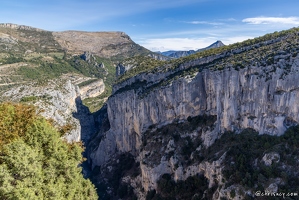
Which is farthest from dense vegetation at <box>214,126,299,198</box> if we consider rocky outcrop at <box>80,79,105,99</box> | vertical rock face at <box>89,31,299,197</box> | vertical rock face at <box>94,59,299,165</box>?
rocky outcrop at <box>80,79,105,99</box>

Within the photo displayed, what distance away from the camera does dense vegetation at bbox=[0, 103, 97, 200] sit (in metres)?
18.9

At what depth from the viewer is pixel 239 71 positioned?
38.2m

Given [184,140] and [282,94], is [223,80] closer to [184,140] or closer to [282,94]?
[282,94]

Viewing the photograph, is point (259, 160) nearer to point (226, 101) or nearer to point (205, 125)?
point (226, 101)

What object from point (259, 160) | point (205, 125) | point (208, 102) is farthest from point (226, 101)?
point (259, 160)

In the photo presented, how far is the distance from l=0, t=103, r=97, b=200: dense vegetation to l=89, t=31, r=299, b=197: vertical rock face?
2099 centimetres


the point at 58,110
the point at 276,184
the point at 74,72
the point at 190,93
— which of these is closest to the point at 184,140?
the point at 190,93

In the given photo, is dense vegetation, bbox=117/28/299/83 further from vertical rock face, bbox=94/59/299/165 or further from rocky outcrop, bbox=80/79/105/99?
rocky outcrop, bbox=80/79/105/99

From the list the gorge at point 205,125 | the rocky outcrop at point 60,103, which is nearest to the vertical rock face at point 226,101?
the gorge at point 205,125

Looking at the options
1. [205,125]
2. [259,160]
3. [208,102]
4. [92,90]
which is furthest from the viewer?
[92,90]

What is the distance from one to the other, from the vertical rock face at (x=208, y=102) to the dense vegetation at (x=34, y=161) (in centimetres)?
2099

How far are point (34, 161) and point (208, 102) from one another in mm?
32545

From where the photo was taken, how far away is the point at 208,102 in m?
45.1

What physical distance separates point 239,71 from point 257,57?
12.1 feet
